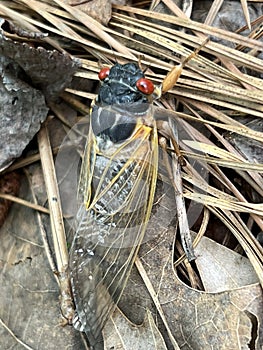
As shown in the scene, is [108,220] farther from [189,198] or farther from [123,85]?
[123,85]

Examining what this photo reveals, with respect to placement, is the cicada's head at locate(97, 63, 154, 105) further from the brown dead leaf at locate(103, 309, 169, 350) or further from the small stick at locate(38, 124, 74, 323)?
the brown dead leaf at locate(103, 309, 169, 350)

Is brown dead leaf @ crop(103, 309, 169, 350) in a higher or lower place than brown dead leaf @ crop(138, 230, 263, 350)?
lower

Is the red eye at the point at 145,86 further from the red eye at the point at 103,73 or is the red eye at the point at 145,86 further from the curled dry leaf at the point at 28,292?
the curled dry leaf at the point at 28,292

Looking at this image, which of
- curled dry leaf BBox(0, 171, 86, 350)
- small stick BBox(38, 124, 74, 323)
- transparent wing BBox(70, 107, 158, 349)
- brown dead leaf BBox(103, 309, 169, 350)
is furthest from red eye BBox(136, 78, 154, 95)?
brown dead leaf BBox(103, 309, 169, 350)

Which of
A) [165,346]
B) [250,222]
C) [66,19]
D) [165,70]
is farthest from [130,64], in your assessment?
[165,346]

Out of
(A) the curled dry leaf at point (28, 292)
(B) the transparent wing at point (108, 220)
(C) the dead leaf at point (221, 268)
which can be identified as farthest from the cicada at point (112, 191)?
(C) the dead leaf at point (221, 268)

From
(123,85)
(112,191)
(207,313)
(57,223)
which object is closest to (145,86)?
(123,85)

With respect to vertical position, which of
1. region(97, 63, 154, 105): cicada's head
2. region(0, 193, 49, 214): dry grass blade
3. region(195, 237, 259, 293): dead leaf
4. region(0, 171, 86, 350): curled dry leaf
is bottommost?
region(0, 171, 86, 350): curled dry leaf
